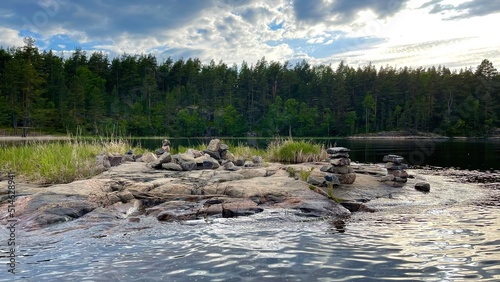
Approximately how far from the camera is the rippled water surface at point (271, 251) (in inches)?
206

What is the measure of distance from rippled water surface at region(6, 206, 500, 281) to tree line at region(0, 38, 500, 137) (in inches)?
3159

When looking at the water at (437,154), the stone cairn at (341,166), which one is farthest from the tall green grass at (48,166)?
the water at (437,154)

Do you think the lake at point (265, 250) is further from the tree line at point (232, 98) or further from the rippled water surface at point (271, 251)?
the tree line at point (232, 98)

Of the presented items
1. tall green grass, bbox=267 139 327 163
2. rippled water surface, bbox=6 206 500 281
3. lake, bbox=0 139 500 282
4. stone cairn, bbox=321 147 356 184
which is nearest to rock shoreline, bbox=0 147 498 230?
stone cairn, bbox=321 147 356 184

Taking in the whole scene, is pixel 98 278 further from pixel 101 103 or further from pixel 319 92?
pixel 319 92

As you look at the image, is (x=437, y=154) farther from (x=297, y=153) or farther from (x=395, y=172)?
(x=395, y=172)

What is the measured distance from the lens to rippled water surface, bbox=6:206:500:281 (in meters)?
5.23

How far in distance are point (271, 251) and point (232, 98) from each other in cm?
11802

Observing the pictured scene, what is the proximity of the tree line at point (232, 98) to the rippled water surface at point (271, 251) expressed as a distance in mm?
80229

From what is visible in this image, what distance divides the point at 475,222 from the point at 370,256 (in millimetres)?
4102

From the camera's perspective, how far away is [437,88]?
104 metres

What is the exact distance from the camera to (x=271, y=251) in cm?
629

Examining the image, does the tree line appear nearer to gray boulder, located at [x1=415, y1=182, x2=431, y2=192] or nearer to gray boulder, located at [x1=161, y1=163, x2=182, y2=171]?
gray boulder, located at [x1=161, y1=163, x2=182, y2=171]

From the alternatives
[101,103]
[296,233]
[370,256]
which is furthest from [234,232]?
[101,103]
